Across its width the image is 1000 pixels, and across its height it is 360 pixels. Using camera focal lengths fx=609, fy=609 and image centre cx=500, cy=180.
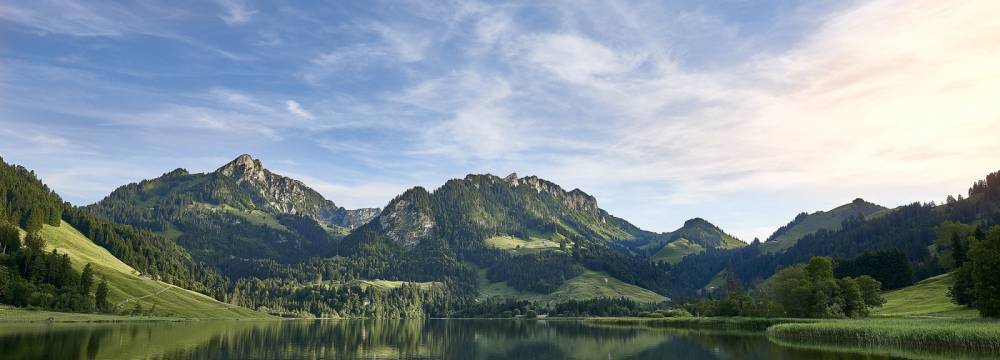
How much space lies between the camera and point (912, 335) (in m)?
83.2

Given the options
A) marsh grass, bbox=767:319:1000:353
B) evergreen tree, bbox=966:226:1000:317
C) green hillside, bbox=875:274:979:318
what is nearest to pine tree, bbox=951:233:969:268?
green hillside, bbox=875:274:979:318

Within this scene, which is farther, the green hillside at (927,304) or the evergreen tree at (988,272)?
the green hillside at (927,304)

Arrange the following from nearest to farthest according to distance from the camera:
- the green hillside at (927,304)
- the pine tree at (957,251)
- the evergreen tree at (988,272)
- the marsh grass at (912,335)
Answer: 1. the marsh grass at (912,335)
2. the evergreen tree at (988,272)
3. the green hillside at (927,304)
4. the pine tree at (957,251)

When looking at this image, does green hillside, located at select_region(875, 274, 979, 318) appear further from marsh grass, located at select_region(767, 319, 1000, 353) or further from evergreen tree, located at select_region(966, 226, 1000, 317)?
marsh grass, located at select_region(767, 319, 1000, 353)

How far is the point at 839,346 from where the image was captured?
92688mm

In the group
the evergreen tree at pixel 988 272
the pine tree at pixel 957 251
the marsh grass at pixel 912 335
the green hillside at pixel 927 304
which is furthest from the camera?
the pine tree at pixel 957 251

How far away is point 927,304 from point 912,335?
3845 inches

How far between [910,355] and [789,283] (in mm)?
88076

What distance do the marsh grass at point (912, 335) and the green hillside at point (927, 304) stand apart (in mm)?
39152

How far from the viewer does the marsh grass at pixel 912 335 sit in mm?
74312

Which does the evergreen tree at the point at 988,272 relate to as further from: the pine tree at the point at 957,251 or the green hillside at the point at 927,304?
the pine tree at the point at 957,251

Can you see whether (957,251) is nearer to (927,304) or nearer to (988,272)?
(927,304)

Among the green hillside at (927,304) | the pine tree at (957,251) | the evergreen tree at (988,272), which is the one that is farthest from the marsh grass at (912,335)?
the pine tree at (957,251)

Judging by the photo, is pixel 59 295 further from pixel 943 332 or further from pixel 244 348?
pixel 943 332
